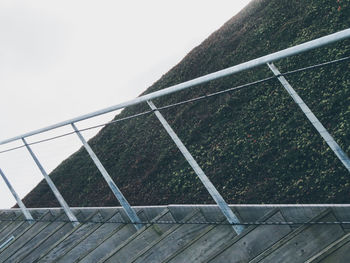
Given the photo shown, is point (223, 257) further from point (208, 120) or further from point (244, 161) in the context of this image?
point (208, 120)

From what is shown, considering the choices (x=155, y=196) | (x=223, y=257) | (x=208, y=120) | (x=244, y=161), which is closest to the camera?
(x=223, y=257)

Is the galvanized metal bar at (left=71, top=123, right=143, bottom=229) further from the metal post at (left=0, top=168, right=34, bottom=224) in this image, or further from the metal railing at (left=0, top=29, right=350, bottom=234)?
the metal post at (left=0, top=168, right=34, bottom=224)

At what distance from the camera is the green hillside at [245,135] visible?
227 inches

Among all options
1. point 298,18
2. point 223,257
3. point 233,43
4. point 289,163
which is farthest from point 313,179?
point 233,43

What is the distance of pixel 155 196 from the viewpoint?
8016 mm

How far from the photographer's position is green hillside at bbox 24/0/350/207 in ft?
18.9

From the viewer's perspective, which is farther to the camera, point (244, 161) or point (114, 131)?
point (114, 131)

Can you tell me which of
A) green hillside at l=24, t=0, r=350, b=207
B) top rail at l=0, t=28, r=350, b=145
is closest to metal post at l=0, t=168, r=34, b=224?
green hillside at l=24, t=0, r=350, b=207

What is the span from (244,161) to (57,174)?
857 centimetres

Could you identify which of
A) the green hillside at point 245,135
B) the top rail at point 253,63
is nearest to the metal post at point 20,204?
the green hillside at point 245,135

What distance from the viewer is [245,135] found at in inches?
290

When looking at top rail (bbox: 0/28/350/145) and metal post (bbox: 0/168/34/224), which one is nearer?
top rail (bbox: 0/28/350/145)

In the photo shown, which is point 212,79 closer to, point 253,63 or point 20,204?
point 253,63

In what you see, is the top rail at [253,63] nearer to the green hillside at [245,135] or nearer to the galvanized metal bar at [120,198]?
the galvanized metal bar at [120,198]
